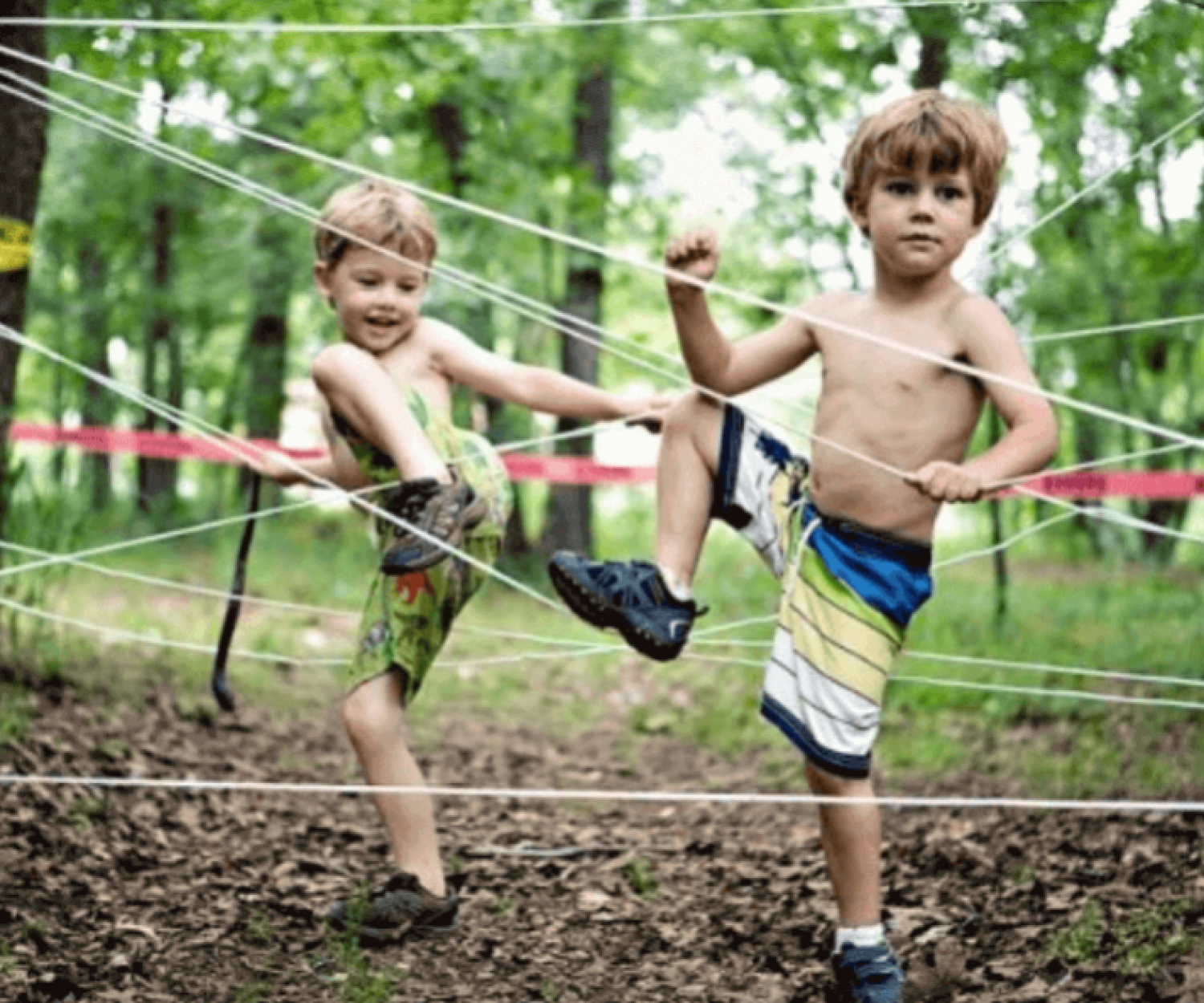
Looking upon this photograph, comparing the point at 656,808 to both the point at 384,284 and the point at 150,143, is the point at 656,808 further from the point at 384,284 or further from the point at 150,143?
the point at 150,143

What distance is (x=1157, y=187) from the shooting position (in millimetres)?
7238

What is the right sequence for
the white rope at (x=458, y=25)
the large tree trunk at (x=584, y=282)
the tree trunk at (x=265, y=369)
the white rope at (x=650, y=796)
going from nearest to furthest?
1. the white rope at (x=650, y=796)
2. the white rope at (x=458, y=25)
3. the large tree trunk at (x=584, y=282)
4. the tree trunk at (x=265, y=369)

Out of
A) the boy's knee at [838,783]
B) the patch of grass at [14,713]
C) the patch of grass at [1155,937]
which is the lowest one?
the patch of grass at [1155,937]

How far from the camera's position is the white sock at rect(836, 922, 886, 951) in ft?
8.68

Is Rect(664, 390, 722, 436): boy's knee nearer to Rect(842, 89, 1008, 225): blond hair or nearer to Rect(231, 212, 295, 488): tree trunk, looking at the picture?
Rect(842, 89, 1008, 225): blond hair

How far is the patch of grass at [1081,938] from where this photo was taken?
2.77 meters

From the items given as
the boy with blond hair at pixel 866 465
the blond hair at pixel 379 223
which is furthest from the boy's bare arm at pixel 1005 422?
the blond hair at pixel 379 223

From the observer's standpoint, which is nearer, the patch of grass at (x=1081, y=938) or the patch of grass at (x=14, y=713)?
the patch of grass at (x=1081, y=938)

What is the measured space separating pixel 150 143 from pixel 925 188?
1589mm

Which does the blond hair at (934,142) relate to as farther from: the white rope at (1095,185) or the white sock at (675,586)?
the white sock at (675,586)

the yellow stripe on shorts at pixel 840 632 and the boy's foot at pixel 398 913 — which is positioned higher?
the yellow stripe on shorts at pixel 840 632

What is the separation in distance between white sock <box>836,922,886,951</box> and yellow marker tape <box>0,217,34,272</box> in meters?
2.73

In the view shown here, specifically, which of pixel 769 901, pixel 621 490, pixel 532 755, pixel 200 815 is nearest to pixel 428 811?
pixel 769 901

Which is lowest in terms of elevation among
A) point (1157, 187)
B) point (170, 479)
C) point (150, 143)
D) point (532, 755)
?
point (532, 755)
